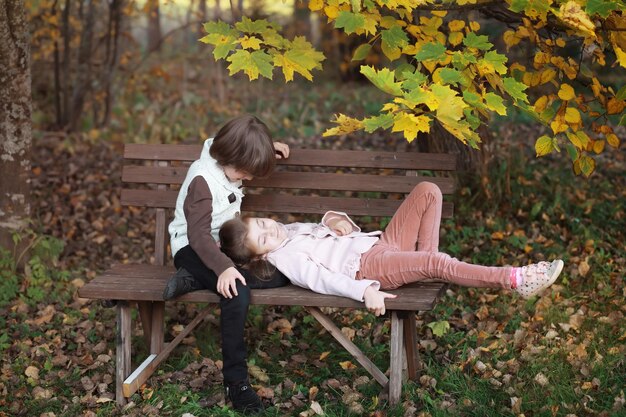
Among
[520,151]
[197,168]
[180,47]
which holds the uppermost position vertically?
[197,168]

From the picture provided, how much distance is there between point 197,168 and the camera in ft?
13.4

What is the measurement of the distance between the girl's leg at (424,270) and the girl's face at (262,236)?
17.6 inches

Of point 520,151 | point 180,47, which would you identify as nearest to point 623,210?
point 520,151

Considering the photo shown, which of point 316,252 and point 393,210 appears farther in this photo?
point 393,210

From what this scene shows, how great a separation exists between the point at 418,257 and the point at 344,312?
4.08 ft

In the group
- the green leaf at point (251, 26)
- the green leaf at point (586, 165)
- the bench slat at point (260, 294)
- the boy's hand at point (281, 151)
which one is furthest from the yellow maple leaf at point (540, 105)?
the green leaf at point (251, 26)

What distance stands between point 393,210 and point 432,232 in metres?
0.39

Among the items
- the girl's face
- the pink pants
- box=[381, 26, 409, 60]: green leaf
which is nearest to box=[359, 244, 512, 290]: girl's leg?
the pink pants

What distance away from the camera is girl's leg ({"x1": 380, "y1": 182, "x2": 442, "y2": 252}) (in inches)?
165

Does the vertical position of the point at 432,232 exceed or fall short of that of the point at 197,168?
it falls short

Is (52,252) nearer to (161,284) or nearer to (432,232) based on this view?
(161,284)

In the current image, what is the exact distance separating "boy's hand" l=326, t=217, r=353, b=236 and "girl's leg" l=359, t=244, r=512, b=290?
244 millimetres

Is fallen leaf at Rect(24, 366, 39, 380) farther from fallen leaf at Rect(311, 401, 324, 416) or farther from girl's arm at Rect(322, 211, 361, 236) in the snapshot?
girl's arm at Rect(322, 211, 361, 236)

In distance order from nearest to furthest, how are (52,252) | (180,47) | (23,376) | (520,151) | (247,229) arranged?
(247,229) → (23,376) → (52,252) → (520,151) → (180,47)
